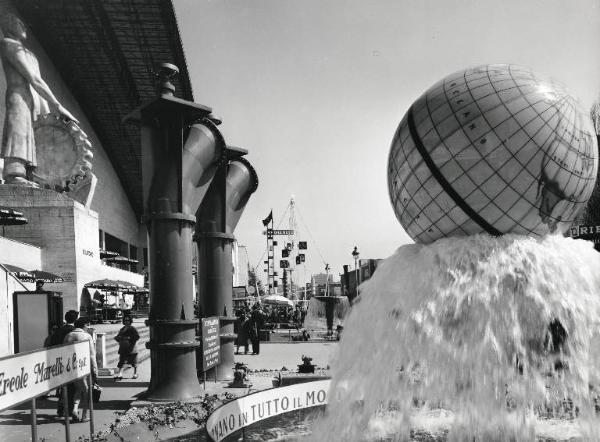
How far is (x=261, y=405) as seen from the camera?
197 inches

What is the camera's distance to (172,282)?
26.2 ft

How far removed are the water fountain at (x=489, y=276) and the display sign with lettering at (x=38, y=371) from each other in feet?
9.67

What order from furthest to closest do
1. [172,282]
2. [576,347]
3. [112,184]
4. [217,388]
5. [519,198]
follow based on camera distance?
[112,184], [217,388], [172,282], [519,198], [576,347]

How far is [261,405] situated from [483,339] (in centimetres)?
255

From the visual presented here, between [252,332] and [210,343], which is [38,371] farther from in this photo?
[252,332]

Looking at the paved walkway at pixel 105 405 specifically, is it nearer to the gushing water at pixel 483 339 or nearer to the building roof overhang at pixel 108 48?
the gushing water at pixel 483 339

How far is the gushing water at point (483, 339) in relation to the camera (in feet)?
10.4

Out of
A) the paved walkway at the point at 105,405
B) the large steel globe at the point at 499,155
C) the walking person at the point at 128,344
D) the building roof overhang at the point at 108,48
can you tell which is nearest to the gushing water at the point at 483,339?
the large steel globe at the point at 499,155

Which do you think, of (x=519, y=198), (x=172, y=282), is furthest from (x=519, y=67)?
(x=172, y=282)

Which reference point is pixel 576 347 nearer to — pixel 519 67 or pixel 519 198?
pixel 519 198

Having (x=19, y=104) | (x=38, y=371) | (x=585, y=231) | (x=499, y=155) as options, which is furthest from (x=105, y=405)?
(x=19, y=104)

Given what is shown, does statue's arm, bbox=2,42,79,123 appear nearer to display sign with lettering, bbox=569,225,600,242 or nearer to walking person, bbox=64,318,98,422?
walking person, bbox=64,318,98,422

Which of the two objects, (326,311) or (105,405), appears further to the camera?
(326,311)

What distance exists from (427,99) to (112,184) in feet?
164
